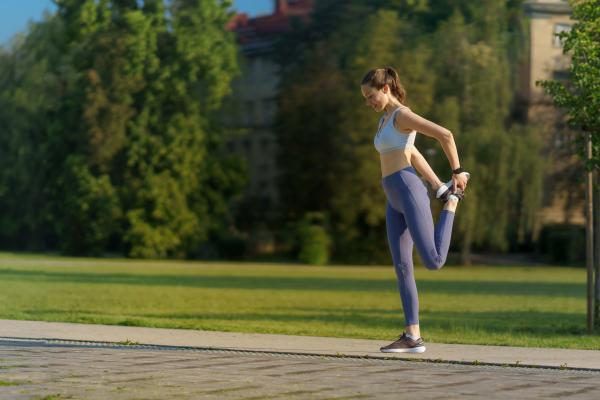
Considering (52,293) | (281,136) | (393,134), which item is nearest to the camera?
(393,134)

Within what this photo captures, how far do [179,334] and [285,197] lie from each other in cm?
4796

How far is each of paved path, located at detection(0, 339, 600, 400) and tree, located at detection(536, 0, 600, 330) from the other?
4463 millimetres

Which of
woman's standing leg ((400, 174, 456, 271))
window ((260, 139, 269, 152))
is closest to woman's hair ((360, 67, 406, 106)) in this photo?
woman's standing leg ((400, 174, 456, 271))

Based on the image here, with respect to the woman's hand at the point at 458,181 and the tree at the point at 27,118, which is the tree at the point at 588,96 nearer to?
the woman's hand at the point at 458,181

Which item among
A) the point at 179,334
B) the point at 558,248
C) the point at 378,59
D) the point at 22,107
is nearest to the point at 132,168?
the point at 22,107

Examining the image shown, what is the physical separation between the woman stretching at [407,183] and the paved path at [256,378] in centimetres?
90

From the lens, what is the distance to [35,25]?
55.9 meters

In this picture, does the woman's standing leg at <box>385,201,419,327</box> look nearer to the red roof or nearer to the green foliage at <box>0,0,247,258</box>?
the green foliage at <box>0,0,247,258</box>

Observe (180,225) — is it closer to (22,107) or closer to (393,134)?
(22,107)

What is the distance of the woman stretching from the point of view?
6.57 meters

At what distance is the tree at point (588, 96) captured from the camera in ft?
34.4

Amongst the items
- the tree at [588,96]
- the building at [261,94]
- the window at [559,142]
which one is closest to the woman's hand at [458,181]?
the tree at [588,96]

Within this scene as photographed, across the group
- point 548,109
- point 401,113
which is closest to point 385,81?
point 401,113

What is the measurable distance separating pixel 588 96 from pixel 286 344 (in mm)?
5344
